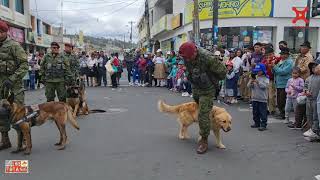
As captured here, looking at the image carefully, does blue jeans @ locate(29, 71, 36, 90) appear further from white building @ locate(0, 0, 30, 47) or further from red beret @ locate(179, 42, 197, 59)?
red beret @ locate(179, 42, 197, 59)

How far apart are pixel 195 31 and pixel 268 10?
6119mm

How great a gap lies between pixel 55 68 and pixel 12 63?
197 cm

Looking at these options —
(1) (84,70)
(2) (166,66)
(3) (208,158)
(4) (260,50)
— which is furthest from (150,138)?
(1) (84,70)

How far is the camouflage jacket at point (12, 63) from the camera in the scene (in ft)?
20.8

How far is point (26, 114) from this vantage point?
6.21 m

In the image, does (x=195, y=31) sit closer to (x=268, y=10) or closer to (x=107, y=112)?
(x=268, y=10)

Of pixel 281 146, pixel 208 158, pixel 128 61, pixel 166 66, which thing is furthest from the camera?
pixel 128 61

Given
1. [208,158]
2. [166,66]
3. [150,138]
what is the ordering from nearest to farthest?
1. [208,158]
2. [150,138]
3. [166,66]

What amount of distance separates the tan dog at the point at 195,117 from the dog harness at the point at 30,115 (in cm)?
225

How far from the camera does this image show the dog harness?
6156 millimetres

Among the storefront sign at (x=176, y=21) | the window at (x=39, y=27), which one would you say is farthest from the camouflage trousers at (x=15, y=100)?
the window at (x=39, y=27)

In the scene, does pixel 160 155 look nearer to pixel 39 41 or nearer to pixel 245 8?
pixel 245 8

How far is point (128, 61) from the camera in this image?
21.7 metres

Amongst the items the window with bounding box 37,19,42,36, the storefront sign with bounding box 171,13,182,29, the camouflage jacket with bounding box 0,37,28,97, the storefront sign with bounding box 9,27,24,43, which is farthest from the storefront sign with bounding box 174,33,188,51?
the camouflage jacket with bounding box 0,37,28,97
